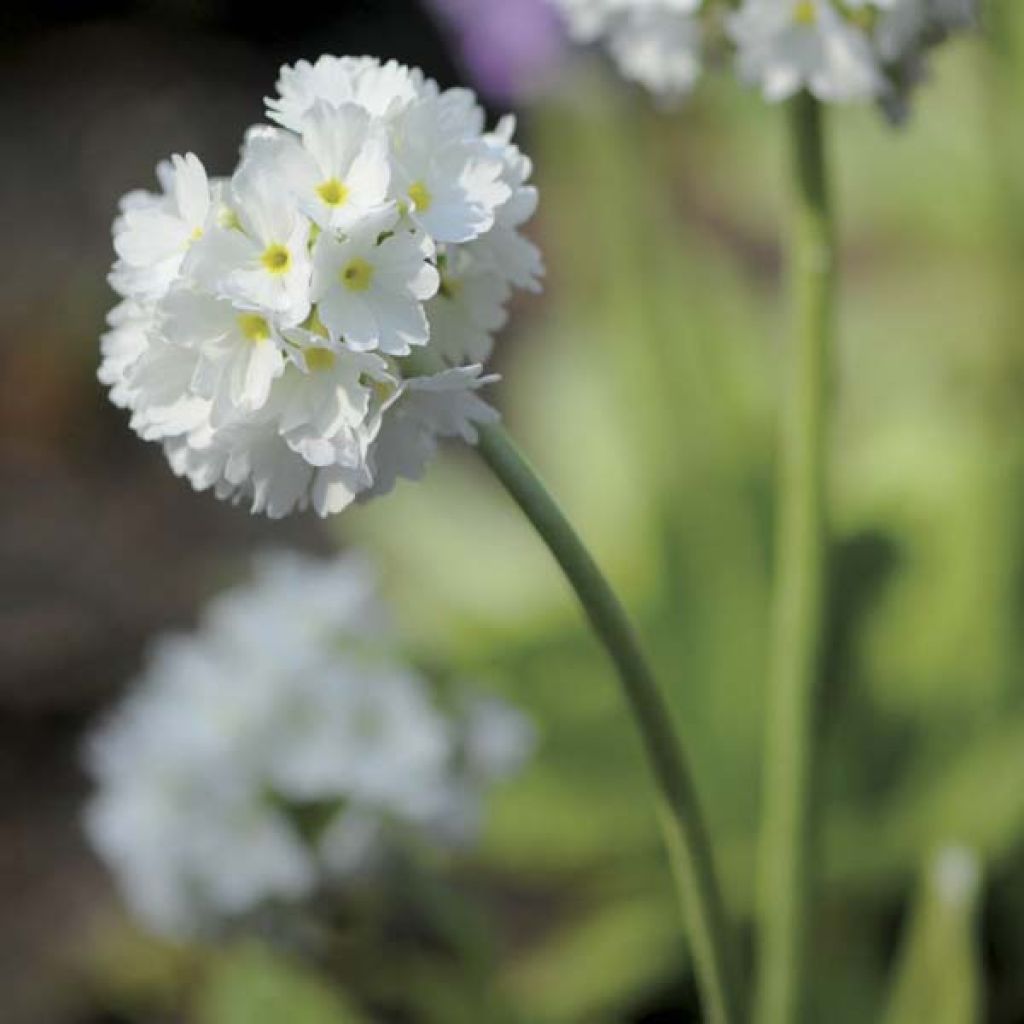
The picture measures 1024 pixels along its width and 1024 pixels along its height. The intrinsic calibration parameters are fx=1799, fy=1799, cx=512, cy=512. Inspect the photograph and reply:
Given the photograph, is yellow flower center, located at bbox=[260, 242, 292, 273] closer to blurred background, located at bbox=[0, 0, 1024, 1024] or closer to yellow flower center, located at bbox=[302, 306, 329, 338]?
yellow flower center, located at bbox=[302, 306, 329, 338]

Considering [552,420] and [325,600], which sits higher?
[325,600]

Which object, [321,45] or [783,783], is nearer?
[783,783]

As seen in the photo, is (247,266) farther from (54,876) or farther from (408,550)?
(54,876)

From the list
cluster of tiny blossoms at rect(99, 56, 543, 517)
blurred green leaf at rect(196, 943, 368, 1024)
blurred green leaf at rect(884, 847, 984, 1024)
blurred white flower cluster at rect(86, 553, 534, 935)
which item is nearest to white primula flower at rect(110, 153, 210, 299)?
cluster of tiny blossoms at rect(99, 56, 543, 517)

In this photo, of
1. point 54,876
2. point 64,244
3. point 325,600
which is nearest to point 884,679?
point 325,600

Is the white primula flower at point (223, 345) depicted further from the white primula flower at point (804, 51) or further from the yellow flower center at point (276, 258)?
the white primula flower at point (804, 51)

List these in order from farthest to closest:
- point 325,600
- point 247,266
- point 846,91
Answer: point 325,600 < point 846,91 < point 247,266

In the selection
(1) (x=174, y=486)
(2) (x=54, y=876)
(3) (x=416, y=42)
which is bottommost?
Result: (2) (x=54, y=876)
